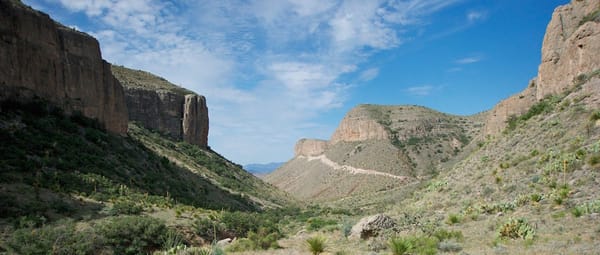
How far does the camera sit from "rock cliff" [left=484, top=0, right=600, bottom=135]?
20.7 meters

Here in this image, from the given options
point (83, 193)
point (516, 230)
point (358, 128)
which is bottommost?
point (516, 230)

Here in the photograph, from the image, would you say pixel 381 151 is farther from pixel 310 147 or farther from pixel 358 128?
pixel 310 147

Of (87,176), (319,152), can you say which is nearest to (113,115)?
(87,176)

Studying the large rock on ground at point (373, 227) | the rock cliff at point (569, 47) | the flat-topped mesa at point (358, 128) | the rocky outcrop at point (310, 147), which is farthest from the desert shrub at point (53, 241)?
the rocky outcrop at point (310, 147)

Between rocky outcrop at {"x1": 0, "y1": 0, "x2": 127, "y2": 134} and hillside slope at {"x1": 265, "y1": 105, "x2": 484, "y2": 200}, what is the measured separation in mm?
45398

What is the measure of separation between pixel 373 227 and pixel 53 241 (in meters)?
12.1

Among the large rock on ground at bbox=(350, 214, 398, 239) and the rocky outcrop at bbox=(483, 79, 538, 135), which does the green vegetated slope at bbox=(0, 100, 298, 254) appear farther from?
the rocky outcrop at bbox=(483, 79, 538, 135)

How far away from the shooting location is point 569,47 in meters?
22.4

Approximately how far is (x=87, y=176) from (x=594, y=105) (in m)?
29.4

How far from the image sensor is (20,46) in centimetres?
2755

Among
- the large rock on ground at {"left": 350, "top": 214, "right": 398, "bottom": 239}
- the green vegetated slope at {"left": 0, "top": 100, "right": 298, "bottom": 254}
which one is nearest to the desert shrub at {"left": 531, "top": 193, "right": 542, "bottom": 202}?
the large rock on ground at {"left": 350, "top": 214, "right": 398, "bottom": 239}

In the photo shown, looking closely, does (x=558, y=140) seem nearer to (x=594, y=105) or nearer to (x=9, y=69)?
(x=594, y=105)

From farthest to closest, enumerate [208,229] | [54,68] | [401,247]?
[54,68]
[208,229]
[401,247]

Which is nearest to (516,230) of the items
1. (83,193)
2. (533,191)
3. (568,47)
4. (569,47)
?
(533,191)
